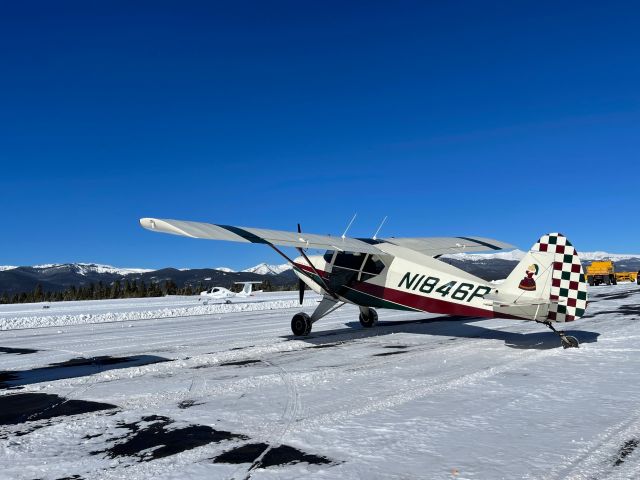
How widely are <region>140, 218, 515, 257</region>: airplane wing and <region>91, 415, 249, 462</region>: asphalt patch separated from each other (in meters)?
4.51

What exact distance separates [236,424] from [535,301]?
264 inches

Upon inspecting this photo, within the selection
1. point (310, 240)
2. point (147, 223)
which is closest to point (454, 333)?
point (310, 240)

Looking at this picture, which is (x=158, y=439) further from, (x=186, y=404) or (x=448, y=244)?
(x=448, y=244)

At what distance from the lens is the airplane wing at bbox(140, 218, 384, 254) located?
920cm

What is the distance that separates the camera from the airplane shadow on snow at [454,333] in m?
11.1

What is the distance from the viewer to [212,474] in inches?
149

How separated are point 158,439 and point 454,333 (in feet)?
32.5

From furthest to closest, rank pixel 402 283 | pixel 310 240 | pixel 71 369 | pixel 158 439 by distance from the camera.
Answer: pixel 402 283 → pixel 310 240 → pixel 71 369 → pixel 158 439

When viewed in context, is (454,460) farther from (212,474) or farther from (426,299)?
(426,299)

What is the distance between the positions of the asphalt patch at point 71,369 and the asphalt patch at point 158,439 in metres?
3.75

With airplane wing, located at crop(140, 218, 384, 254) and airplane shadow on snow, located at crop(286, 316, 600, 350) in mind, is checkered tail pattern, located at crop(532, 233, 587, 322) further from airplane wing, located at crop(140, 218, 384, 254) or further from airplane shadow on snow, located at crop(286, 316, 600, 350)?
airplane wing, located at crop(140, 218, 384, 254)

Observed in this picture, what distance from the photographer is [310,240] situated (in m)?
11.9

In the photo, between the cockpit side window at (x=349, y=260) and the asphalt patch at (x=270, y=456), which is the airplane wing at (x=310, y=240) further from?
the asphalt patch at (x=270, y=456)

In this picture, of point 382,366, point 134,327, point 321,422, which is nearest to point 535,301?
point 382,366
